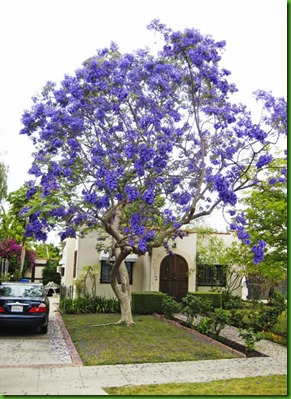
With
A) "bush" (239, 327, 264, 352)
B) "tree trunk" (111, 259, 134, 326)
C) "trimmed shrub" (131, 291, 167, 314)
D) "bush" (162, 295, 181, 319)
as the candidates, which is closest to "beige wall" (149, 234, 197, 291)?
"trimmed shrub" (131, 291, 167, 314)

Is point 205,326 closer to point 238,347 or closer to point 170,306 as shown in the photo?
point 238,347

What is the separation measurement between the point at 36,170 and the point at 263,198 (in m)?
7.60

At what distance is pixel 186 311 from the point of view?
13.7 m

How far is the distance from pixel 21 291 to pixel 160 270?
9.26 m

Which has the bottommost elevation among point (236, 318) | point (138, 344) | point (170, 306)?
point (138, 344)

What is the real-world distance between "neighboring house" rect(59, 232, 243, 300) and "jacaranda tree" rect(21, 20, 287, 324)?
7387 mm

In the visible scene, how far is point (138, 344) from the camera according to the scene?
11180 millimetres

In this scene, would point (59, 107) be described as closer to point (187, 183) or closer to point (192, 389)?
point (187, 183)

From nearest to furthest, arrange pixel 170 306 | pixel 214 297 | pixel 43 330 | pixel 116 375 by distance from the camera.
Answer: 1. pixel 116 375
2. pixel 43 330
3. pixel 170 306
4. pixel 214 297

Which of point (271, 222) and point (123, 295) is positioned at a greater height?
point (271, 222)

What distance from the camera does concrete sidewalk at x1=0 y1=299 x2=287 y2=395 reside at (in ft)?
23.6

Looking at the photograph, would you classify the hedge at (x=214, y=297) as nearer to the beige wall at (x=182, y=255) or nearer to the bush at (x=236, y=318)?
the beige wall at (x=182, y=255)

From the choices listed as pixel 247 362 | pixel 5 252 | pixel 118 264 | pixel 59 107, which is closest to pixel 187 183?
pixel 118 264

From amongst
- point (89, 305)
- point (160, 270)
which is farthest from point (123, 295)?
point (160, 270)
